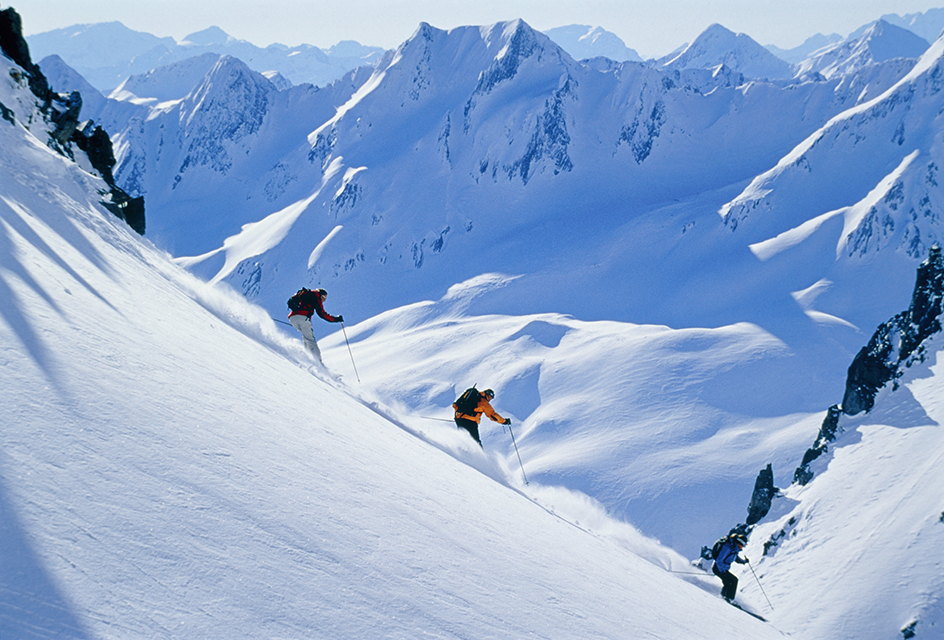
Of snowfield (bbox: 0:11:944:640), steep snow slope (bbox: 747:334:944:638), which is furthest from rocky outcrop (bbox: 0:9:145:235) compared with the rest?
steep snow slope (bbox: 747:334:944:638)

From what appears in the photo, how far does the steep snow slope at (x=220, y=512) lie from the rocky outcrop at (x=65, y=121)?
13245mm

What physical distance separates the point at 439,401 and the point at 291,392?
6237cm

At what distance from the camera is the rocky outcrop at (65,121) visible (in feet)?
65.7

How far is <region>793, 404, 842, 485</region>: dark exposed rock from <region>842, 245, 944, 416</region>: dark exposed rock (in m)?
0.57

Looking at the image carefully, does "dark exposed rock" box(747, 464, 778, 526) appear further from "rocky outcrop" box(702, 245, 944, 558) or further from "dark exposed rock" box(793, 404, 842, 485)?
"dark exposed rock" box(793, 404, 842, 485)

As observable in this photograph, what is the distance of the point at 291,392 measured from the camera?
7605 mm

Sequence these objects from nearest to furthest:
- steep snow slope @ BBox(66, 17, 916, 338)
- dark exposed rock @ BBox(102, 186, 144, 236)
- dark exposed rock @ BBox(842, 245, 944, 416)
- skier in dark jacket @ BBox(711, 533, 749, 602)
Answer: skier in dark jacket @ BBox(711, 533, 749, 602) → dark exposed rock @ BBox(102, 186, 144, 236) → dark exposed rock @ BBox(842, 245, 944, 416) → steep snow slope @ BBox(66, 17, 916, 338)

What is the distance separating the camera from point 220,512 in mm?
3746

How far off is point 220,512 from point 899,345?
2921cm

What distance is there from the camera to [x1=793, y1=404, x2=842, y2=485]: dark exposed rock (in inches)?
838

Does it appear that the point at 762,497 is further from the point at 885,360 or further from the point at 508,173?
the point at 508,173

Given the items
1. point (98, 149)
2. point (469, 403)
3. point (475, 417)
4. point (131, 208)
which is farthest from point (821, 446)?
point (98, 149)

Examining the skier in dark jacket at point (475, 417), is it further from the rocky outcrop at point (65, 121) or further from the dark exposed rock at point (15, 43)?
the dark exposed rock at point (15, 43)

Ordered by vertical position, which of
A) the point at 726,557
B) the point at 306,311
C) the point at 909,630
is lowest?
the point at 909,630
